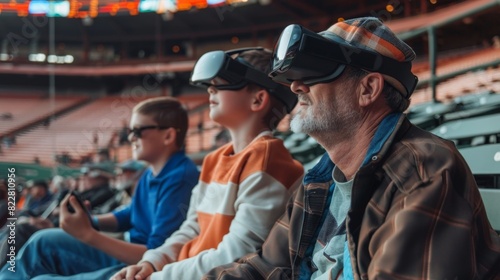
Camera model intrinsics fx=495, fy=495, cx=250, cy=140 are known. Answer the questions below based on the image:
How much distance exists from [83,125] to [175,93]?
113 inches

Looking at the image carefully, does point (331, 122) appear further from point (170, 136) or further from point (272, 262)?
point (170, 136)

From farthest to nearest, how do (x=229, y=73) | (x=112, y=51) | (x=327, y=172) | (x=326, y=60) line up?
1. (x=112, y=51)
2. (x=229, y=73)
3. (x=327, y=172)
4. (x=326, y=60)

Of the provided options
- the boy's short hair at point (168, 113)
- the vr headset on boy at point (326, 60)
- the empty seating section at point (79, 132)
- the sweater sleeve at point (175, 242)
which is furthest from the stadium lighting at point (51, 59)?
the vr headset on boy at point (326, 60)

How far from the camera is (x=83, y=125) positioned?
14.6 metres

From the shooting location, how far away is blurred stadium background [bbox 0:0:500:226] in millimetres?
10969

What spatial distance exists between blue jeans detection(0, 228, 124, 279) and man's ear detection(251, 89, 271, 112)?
64cm

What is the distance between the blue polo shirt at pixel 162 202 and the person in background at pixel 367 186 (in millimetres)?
520

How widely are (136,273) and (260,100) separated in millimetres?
566

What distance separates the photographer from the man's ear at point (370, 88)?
2.85 ft

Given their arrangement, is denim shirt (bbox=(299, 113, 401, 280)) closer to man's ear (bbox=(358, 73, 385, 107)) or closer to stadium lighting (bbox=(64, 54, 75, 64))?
man's ear (bbox=(358, 73, 385, 107))

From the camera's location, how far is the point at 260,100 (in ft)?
4.58

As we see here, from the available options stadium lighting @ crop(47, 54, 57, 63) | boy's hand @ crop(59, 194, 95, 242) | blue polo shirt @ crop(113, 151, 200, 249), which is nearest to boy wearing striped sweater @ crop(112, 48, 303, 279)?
blue polo shirt @ crop(113, 151, 200, 249)

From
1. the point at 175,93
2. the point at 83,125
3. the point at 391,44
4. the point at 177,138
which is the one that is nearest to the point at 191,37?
the point at 175,93

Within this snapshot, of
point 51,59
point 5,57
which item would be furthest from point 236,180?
point 51,59
